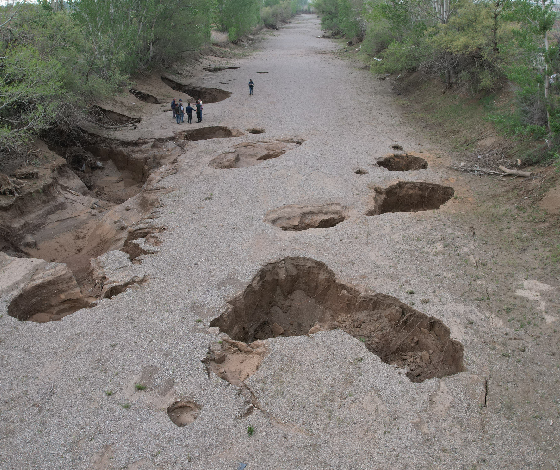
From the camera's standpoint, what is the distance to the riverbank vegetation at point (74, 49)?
14.6 meters

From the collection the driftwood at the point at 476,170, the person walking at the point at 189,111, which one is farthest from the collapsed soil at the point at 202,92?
the driftwood at the point at 476,170

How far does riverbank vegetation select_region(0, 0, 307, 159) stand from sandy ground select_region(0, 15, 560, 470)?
640cm

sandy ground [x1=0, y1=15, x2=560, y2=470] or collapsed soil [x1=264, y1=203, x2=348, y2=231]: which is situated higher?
collapsed soil [x1=264, y1=203, x2=348, y2=231]

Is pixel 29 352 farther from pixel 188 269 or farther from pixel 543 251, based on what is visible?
pixel 543 251

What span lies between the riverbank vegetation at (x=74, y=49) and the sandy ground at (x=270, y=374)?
6402mm

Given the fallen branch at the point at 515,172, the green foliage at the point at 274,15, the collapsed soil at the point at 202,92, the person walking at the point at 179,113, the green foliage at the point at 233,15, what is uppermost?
the green foliage at the point at 274,15

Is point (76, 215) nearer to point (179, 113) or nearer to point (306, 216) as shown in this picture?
point (306, 216)

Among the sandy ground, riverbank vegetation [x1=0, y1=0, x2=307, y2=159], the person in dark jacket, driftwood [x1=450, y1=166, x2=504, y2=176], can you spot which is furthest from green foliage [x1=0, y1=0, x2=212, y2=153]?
driftwood [x1=450, y1=166, x2=504, y2=176]

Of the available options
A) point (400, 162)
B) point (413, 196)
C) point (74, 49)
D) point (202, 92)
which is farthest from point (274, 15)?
point (413, 196)

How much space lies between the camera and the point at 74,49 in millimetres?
18766

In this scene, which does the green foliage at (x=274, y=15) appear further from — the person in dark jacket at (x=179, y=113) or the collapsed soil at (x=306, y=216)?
the collapsed soil at (x=306, y=216)

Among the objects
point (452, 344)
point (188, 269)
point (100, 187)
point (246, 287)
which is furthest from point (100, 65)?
point (452, 344)

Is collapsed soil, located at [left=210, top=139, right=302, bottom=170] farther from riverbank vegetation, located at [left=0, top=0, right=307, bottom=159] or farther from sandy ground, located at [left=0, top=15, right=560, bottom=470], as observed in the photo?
riverbank vegetation, located at [left=0, top=0, right=307, bottom=159]

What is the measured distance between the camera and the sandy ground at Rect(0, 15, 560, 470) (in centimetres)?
652
